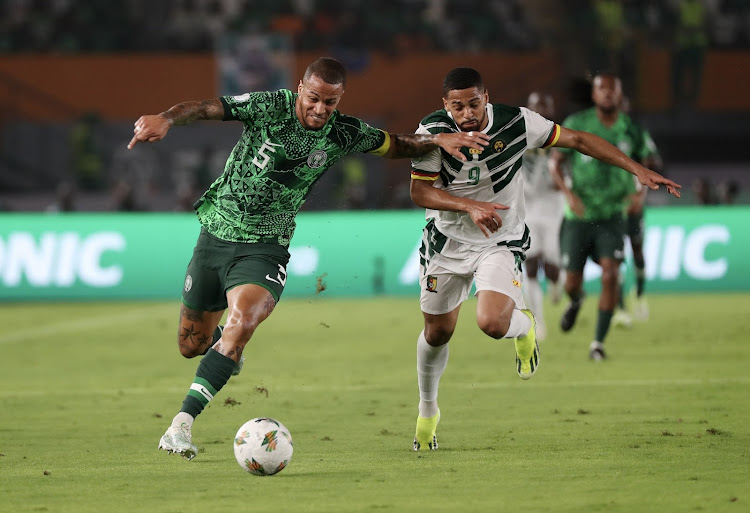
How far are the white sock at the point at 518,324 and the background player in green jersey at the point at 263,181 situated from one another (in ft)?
3.19

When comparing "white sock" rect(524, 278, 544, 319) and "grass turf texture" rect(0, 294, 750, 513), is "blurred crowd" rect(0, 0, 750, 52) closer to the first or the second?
"grass turf texture" rect(0, 294, 750, 513)

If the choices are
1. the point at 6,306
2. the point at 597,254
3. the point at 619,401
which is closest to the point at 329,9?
the point at 6,306

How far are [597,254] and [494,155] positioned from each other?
4.36 meters

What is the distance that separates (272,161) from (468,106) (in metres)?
1.13

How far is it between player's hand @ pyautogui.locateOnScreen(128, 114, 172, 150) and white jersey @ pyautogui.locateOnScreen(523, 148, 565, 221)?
810 cm

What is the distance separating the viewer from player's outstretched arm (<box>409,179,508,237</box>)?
692 cm

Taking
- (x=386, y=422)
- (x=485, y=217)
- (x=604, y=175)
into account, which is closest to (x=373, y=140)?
(x=485, y=217)

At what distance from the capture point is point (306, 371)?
37.5ft

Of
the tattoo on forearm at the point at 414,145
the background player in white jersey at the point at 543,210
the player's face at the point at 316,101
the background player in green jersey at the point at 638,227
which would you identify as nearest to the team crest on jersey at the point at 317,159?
the player's face at the point at 316,101

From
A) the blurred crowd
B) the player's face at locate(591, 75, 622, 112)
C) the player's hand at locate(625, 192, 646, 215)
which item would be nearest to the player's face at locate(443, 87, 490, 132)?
the player's face at locate(591, 75, 622, 112)

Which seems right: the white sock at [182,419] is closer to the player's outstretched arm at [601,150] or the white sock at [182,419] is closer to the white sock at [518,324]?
the white sock at [518,324]

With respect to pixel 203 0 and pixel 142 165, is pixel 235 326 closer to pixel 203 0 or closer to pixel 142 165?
pixel 142 165

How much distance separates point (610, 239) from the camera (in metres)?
11.2

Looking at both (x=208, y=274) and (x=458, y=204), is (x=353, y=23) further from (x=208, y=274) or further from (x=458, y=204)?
(x=458, y=204)
